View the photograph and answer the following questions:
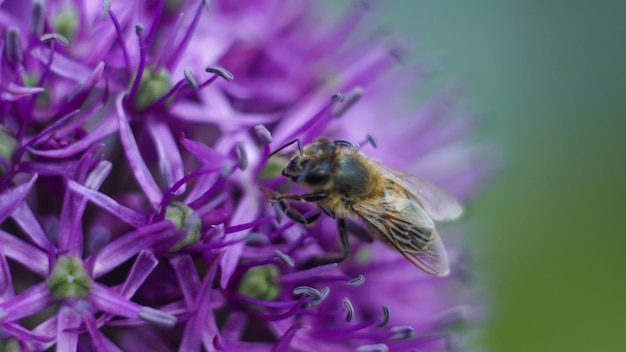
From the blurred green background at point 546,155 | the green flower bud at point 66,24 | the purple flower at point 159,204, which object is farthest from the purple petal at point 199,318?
the blurred green background at point 546,155

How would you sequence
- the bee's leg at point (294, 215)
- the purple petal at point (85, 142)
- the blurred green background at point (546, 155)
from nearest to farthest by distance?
the purple petal at point (85, 142), the bee's leg at point (294, 215), the blurred green background at point (546, 155)

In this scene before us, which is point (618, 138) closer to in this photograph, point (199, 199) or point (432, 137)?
point (432, 137)

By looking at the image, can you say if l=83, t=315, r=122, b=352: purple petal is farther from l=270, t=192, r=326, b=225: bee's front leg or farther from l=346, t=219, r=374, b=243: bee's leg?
l=346, t=219, r=374, b=243: bee's leg

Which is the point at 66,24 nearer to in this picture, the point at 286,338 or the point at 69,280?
the point at 69,280

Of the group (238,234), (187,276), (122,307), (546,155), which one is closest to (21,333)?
(122,307)

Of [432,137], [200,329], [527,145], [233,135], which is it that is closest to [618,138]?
[527,145]

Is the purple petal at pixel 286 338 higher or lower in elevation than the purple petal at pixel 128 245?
lower

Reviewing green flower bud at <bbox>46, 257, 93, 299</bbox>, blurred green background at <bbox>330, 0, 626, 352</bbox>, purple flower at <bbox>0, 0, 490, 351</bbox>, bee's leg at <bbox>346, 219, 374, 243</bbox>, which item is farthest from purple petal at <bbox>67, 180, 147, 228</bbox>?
blurred green background at <bbox>330, 0, 626, 352</bbox>

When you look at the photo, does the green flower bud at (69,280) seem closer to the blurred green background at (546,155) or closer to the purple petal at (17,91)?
the purple petal at (17,91)
